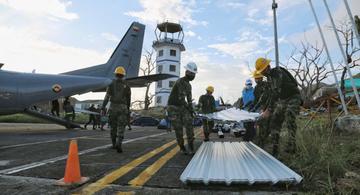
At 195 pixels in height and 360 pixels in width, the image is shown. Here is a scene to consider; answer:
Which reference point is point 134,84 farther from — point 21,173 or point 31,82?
point 21,173

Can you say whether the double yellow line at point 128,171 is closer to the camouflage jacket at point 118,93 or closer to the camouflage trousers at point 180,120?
the camouflage trousers at point 180,120

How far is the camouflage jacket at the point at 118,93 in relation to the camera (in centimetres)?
752

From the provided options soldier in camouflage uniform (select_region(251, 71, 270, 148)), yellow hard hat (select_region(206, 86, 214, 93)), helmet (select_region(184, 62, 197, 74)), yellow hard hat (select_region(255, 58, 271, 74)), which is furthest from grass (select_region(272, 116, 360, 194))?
yellow hard hat (select_region(206, 86, 214, 93))

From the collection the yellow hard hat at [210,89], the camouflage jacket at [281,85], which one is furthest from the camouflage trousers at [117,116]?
the yellow hard hat at [210,89]

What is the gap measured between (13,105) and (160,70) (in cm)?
4601

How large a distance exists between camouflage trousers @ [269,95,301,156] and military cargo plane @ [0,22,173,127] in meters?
9.93

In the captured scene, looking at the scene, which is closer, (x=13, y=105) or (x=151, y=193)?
(x=151, y=193)

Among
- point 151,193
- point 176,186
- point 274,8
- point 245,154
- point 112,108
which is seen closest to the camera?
point 151,193

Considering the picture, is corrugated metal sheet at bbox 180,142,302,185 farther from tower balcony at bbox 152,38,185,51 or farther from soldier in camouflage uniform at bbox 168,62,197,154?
tower balcony at bbox 152,38,185,51

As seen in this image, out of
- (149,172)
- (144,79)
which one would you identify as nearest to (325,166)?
(149,172)

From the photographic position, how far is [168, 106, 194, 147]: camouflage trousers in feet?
22.6

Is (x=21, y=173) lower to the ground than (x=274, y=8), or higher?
lower

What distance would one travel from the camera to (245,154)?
5730 mm

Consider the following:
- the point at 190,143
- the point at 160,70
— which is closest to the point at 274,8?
the point at 190,143
